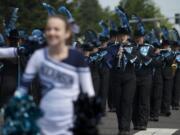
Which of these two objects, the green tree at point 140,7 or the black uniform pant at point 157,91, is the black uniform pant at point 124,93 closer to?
the black uniform pant at point 157,91

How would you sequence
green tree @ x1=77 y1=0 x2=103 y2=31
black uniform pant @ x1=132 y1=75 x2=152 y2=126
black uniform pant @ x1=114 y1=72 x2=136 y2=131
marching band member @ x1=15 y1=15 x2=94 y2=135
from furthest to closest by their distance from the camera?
green tree @ x1=77 y1=0 x2=103 y2=31, black uniform pant @ x1=132 y1=75 x2=152 y2=126, black uniform pant @ x1=114 y1=72 x2=136 y2=131, marching band member @ x1=15 y1=15 x2=94 y2=135

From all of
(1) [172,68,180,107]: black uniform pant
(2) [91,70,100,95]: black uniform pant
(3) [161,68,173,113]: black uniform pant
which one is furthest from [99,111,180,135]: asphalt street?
(1) [172,68,180,107]: black uniform pant

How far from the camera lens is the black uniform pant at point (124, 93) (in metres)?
13.5

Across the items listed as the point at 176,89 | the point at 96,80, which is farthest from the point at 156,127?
the point at 176,89

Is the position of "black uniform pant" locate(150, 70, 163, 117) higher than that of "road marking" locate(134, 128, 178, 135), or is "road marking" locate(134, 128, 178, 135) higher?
"black uniform pant" locate(150, 70, 163, 117)

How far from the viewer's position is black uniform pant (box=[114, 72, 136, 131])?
530 inches

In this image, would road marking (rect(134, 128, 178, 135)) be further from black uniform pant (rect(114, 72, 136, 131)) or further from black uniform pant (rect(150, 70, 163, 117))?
black uniform pant (rect(150, 70, 163, 117))

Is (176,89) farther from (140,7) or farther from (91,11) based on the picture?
(91,11)

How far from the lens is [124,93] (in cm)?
1346

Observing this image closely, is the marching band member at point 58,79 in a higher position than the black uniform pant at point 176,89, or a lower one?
higher

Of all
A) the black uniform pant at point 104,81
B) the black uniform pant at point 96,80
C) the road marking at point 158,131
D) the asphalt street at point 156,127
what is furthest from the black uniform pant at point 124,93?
the black uniform pant at point 104,81

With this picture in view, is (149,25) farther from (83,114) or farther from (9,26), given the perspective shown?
(83,114)

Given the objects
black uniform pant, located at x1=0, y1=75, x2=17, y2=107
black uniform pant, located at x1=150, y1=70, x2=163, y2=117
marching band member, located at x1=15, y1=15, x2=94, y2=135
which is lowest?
black uniform pant, located at x1=150, y1=70, x2=163, y2=117

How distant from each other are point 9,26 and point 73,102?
6.39 metres
